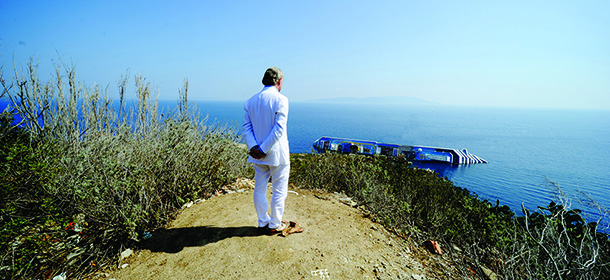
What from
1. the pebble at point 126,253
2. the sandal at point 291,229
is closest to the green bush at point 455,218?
the sandal at point 291,229

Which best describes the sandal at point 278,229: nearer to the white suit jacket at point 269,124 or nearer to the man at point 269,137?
the man at point 269,137

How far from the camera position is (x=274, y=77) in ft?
9.92

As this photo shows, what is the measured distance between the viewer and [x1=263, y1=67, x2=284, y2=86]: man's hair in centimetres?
301

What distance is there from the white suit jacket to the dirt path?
3.68ft

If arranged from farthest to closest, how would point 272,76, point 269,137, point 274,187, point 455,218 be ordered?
point 455,218, point 274,187, point 272,76, point 269,137

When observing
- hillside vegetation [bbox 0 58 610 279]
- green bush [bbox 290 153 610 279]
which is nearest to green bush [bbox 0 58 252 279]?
hillside vegetation [bbox 0 58 610 279]

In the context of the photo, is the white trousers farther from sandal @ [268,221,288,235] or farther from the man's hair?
the man's hair

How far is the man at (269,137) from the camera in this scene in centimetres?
288

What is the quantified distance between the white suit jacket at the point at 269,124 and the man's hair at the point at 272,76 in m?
0.07

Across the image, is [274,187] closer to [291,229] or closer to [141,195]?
[291,229]

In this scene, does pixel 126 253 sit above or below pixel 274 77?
below

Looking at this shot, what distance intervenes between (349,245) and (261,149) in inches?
71.4

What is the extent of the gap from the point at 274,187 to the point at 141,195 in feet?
6.53

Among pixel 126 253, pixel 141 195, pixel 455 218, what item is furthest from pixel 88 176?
pixel 455 218
